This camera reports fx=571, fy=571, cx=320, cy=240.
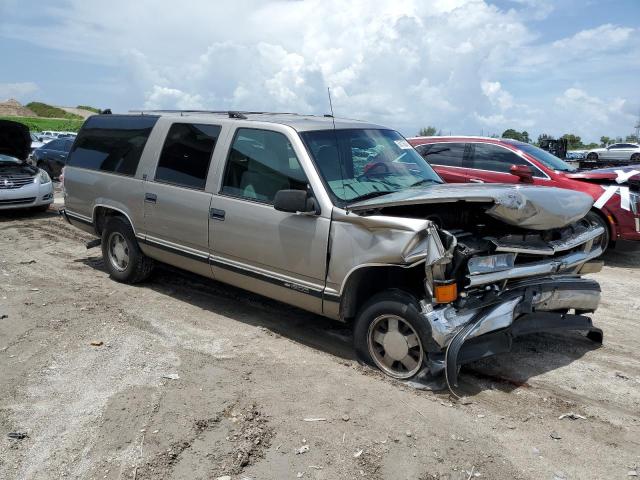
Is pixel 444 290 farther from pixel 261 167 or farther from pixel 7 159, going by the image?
pixel 7 159

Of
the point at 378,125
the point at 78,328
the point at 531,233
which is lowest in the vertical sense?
the point at 78,328

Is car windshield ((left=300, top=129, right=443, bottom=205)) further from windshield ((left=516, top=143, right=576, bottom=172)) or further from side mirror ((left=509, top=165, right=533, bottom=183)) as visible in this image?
windshield ((left=516, top=143, right=576, bottom=172))

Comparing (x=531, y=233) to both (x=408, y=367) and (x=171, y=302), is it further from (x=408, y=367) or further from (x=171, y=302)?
(x=171, y=302)

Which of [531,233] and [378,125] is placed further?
[378,125]

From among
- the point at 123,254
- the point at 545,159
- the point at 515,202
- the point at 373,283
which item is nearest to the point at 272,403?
the point at 373,283

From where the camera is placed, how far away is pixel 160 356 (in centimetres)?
479

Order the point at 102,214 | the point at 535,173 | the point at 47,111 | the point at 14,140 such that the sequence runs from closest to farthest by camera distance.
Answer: the point at 102,214 → the point at 535,173 → the point at 14,140 → the point at 47,111

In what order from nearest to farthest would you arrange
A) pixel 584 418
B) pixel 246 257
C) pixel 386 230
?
pixel 584 418
pixel 386 230
pixel 246 257

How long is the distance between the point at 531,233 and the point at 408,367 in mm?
1451

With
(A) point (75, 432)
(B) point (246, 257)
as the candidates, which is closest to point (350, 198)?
(B) point (246, 257)

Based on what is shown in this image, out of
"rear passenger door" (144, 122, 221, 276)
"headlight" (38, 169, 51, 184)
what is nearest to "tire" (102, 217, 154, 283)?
"rear passenger door" (144, 122, 221, 276)

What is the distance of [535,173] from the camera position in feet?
29.8

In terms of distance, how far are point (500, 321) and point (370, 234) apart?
112 cm

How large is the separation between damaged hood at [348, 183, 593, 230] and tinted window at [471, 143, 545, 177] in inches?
186
